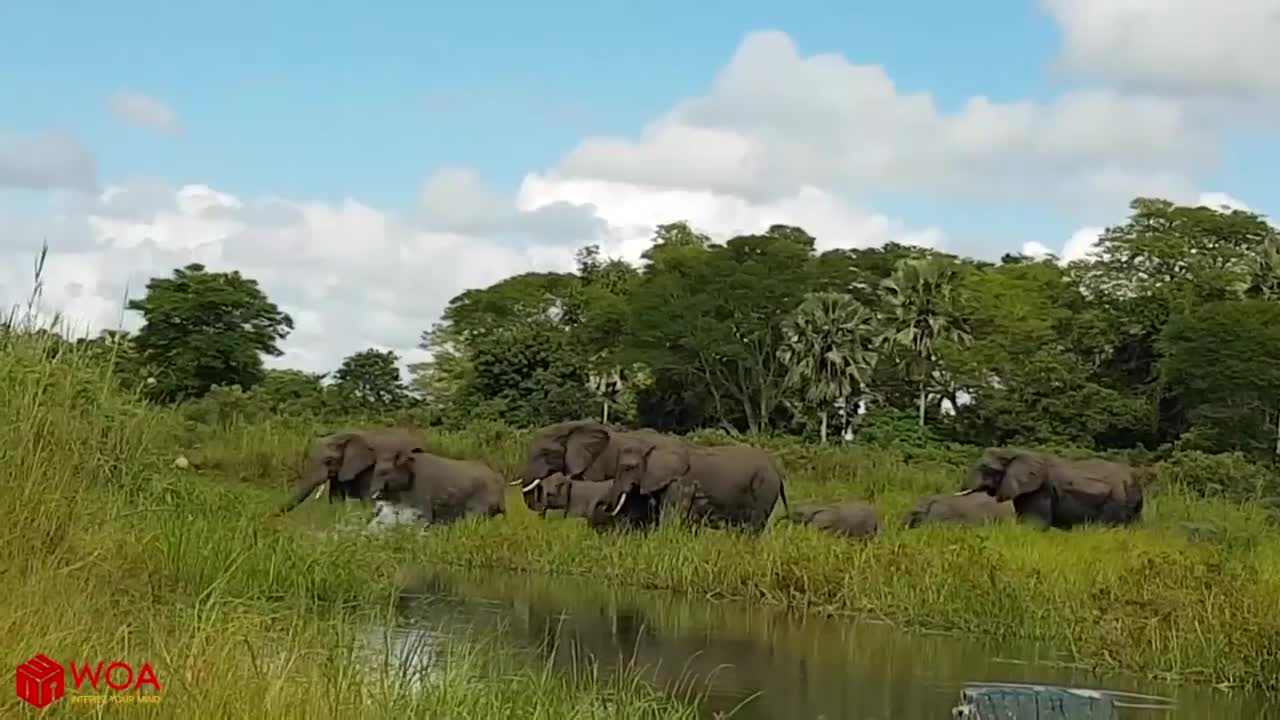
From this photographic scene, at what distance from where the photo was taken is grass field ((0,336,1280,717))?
632cm

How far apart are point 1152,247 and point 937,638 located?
3930 cm

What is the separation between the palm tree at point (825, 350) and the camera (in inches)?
1838

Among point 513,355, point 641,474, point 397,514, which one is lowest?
point 397,514

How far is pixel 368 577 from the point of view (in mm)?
10828

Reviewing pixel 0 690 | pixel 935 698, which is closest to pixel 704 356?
pixel 935 698

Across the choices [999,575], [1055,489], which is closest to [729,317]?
[1055,489]

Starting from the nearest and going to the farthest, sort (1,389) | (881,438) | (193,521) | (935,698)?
(1,389) < (193,521) < (935,698) < (881,438)

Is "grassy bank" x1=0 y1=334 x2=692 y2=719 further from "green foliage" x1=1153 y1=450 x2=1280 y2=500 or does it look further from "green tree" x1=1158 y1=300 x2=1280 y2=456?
"green tree" x1=1158 y1=300 x2=1280 y2=456

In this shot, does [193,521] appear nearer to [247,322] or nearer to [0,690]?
[0,690]

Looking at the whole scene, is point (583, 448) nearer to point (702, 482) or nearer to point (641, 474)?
point (641, 474)

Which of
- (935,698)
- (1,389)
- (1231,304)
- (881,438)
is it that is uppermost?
(1231,304)

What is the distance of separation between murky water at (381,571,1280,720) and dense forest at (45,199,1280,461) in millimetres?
26219

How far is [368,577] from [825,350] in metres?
36.5

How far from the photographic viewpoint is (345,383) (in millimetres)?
50781
